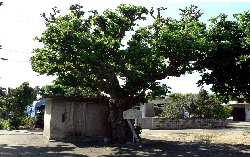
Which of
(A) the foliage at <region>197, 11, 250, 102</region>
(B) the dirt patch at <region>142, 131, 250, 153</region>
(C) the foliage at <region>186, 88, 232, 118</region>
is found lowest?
(B) the dirt patch at <region>142, 131, 250, 153</region>

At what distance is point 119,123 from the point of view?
1446cm

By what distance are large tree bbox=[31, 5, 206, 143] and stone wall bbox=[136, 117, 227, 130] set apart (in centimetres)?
1028

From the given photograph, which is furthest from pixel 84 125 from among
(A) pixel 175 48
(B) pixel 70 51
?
(A) pixel 175 48

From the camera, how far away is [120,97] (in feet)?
48.1

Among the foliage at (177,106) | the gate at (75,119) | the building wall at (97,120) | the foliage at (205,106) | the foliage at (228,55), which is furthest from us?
the foliage at (177,106)

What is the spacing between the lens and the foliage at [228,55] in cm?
1247

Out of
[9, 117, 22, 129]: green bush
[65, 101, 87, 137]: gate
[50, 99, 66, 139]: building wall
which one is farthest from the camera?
[9, 117, 22, 129]: green bush

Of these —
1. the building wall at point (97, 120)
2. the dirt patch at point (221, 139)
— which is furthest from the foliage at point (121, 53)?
the dirt patch at point (221, 139)

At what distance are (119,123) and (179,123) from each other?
12.3 m

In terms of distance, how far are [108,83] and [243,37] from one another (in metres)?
7.50

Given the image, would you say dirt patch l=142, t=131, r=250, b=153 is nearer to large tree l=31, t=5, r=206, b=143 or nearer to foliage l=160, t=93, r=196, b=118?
large tree l=31, t=5, r=206, b=143

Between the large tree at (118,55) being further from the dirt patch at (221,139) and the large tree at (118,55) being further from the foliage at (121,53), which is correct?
the dirt patch at (221,139)

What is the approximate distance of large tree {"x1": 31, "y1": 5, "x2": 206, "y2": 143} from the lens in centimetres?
1259

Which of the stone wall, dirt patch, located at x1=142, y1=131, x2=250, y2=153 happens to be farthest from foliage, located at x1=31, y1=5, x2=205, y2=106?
the stone wall
